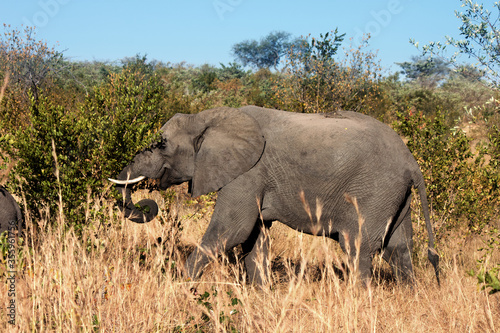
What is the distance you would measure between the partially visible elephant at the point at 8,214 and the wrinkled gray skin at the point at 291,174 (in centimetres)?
100

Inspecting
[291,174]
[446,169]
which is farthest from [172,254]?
[446,169]

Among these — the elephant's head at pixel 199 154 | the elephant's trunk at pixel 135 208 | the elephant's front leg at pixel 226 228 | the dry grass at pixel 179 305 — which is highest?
the elephant's head at pixel 199 154

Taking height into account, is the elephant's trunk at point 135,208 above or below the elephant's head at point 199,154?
below

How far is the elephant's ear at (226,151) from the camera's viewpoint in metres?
5.33

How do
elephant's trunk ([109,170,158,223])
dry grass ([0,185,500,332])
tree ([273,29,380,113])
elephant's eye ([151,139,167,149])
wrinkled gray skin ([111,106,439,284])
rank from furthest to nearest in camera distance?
tree ([273,29,380,113]) → elephant's eye ([151,139,167,149]) → elephant's trunk ([109,170,158,223]) → wrinkled gray skin ([111,106,439,284]) → dry grass ([0,185,500,332])

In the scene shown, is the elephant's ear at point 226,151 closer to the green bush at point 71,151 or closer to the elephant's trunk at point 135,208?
the elephant's trunk at point 135,208

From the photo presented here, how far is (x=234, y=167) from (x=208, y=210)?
3412mm

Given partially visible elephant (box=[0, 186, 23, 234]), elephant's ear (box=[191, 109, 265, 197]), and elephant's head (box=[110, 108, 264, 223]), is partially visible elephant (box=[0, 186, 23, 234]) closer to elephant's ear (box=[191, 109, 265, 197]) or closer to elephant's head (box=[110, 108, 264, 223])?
elephant's head (box=[110, 108, 264, 223])

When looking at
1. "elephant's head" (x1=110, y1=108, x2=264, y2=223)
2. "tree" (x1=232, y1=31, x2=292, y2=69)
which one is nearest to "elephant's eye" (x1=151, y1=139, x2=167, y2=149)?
"elephant's head" (x1=110, y1=108, x2=264, y2=223)

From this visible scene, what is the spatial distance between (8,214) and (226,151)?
2.12m

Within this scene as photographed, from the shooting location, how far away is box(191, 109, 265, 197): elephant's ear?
533 centimetres

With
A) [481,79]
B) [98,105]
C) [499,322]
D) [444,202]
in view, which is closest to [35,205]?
[98,105]

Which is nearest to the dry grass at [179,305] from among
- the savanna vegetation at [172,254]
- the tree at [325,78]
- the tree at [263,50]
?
the savanna vegetation at [172,254]

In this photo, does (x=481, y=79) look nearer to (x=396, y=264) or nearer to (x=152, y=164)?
(x=396, y=264)
